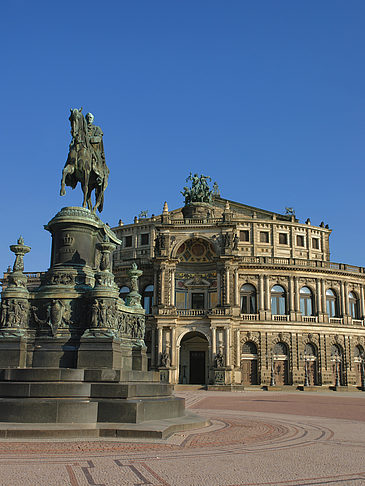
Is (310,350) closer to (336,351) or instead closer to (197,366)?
(336,351)

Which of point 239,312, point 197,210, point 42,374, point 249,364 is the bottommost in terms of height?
point 42,374

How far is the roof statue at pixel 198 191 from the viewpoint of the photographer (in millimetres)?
66438

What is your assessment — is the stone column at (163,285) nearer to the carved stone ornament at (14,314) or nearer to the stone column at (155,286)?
the stone column at (155,286)

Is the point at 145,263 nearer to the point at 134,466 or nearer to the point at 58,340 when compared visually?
the point at 58,340

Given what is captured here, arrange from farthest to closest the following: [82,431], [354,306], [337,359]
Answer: [354,306] < [337,359] < [82,431]

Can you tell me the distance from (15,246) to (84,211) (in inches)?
88.4

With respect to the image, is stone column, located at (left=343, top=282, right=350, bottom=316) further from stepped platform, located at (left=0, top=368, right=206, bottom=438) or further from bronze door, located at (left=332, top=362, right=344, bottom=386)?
stepped platform, located at (left=0, top=368, right=206, bottom=438)

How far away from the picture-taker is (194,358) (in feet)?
196

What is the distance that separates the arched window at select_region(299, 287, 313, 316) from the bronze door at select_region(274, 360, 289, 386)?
6382 millimetres

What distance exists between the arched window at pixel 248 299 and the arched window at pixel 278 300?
2.24 meters

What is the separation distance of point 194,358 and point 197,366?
3.06ft

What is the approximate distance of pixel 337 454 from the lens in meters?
10.1

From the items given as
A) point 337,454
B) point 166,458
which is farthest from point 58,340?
point 337,454

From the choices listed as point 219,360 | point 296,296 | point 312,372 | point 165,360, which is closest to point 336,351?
point 312,372
